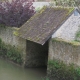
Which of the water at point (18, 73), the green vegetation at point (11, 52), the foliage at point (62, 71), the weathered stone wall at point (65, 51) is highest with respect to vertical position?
the weathered stone wall at point (65, 51)

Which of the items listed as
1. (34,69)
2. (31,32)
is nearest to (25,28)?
(31,32)

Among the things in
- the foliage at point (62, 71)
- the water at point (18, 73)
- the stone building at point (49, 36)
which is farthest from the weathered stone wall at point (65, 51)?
the water at point (18, 73)

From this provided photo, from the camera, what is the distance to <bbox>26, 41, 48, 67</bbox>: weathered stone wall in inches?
669

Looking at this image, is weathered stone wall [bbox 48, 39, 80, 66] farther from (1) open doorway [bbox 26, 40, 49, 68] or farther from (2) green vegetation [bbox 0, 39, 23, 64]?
(2) green vegetation [bbox 0, 39, 23, 64]

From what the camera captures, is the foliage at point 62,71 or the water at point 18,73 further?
the water at point 18,73

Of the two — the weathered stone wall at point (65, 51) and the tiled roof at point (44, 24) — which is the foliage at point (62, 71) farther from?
the tiled roof at point (44, 24)

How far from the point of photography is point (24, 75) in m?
15.8

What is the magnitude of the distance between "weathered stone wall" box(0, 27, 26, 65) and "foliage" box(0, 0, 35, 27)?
0.62 metres

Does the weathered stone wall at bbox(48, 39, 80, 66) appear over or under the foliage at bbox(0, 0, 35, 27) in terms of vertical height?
under

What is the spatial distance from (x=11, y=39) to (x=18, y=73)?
3.43 m

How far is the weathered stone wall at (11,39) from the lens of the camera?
17242mm

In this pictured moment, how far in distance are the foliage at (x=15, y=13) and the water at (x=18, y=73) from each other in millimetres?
3399

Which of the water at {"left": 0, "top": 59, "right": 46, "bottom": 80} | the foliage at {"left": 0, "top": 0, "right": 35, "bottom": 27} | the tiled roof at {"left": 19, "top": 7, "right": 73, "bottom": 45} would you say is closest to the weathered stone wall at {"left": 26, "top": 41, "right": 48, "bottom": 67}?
the water at {"left": 0, "top": 59, "right": 46, "bottom": 80}

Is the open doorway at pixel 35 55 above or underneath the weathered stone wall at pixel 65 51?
underneath
